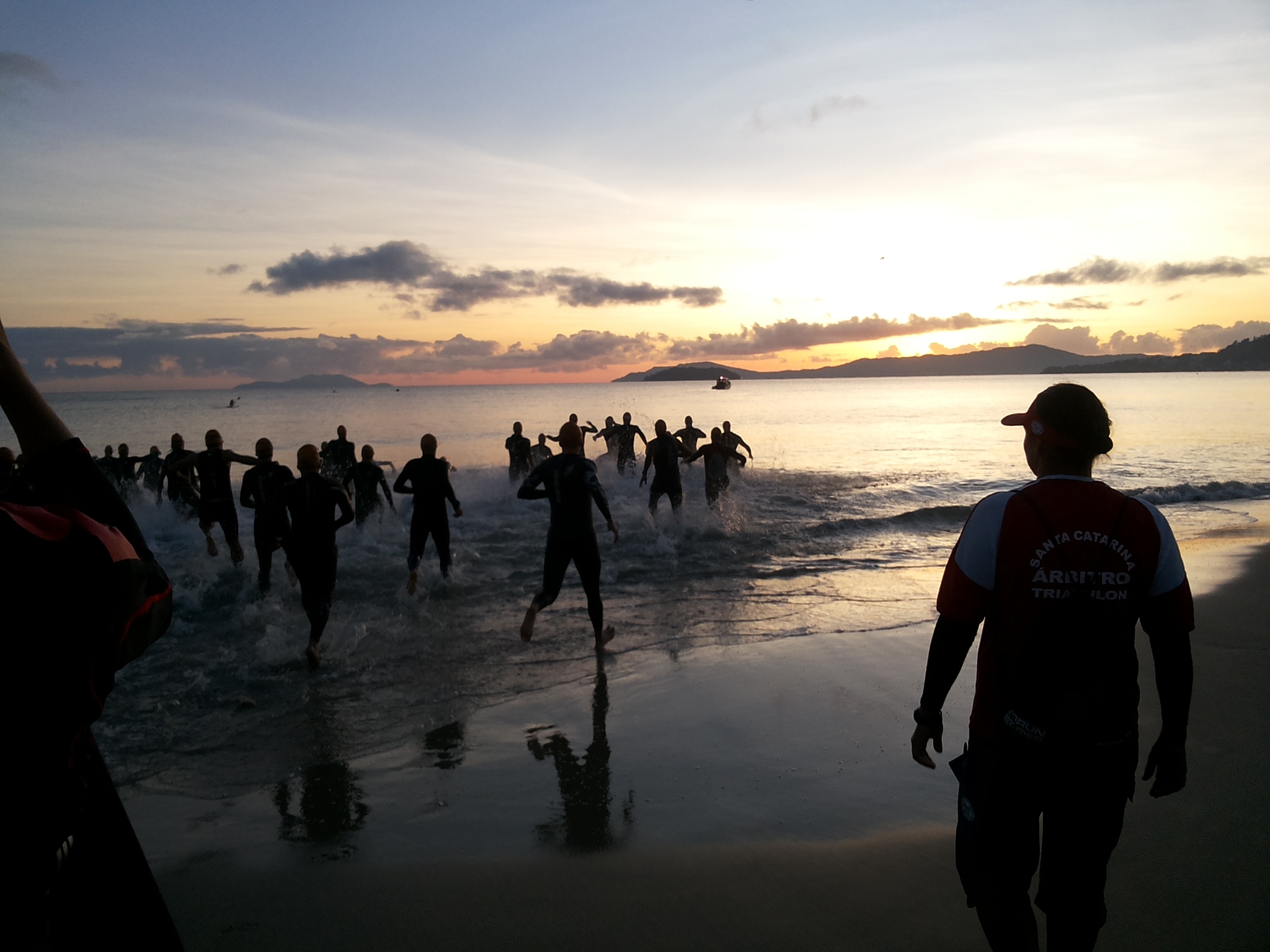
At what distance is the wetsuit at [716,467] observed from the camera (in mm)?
15891

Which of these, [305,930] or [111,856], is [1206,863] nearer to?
[305,930]

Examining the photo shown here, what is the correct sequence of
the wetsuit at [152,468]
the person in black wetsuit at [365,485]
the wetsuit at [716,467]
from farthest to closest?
the wetsuit at [152,468], the wetsuit at [716,467], the person in black wetsuit at [365,485]

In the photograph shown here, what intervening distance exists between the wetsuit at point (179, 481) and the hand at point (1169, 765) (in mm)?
12294

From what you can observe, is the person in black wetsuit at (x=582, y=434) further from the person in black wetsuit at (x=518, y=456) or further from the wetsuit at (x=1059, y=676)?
the wetsuit at (x=1059, y=676)

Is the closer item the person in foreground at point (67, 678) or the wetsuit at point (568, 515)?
the person in foreground at point (67, 678)

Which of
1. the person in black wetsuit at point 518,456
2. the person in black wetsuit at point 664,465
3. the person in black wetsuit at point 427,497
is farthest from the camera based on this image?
the person in black wetsuit at point 518,456

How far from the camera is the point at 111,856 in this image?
150 cm

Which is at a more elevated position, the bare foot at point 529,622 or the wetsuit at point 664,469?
the wetsuit at point 664,469

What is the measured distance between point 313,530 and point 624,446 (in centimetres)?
1481

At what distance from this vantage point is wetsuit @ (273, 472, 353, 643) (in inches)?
295

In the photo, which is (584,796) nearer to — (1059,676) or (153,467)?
(1059,676)

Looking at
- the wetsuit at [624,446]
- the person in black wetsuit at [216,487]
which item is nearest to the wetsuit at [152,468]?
the person in black wetsuit at [216,487]

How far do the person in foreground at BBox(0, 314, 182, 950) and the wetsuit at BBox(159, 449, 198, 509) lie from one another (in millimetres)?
11234

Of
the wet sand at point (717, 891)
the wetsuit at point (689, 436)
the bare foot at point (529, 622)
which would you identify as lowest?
the wet sand at point (717, 891)
